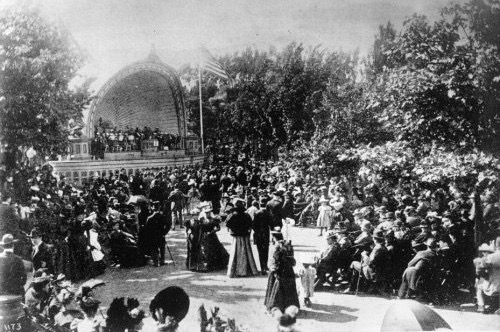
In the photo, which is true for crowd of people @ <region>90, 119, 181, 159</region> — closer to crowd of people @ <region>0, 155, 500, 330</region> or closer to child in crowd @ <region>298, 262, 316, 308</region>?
crowd of people @ <region>0, 155, 500, 330</region>

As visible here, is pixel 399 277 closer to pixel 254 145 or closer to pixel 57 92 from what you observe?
pixel 57 92

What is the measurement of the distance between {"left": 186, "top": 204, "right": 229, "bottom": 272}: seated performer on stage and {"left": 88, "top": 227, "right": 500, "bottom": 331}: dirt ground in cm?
26

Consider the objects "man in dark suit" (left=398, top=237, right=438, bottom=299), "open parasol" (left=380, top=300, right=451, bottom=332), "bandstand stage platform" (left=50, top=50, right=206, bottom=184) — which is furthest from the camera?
"bandstand stage platform" (left=50, top=50, right=206, bottom=184)

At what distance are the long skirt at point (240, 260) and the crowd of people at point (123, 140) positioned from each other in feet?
54.9

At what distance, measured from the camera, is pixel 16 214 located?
9.50 meters

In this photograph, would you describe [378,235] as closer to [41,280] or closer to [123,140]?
[41,280]

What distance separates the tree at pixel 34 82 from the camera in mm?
8203

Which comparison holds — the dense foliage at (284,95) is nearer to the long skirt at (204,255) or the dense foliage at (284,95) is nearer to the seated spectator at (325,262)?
the long skirt at (204,255)

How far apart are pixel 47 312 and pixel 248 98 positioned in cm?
2398

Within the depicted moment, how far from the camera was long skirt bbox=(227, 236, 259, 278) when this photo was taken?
9875 millimetres

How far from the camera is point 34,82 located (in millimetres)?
8516

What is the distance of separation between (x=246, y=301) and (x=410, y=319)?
3817 mm

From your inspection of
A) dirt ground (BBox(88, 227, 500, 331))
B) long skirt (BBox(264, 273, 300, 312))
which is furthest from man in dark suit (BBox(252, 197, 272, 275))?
long skirt (BBox(264, 273, 300, 312))

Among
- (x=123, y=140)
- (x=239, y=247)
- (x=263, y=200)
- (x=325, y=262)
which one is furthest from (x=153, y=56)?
(x=325, y=262)
